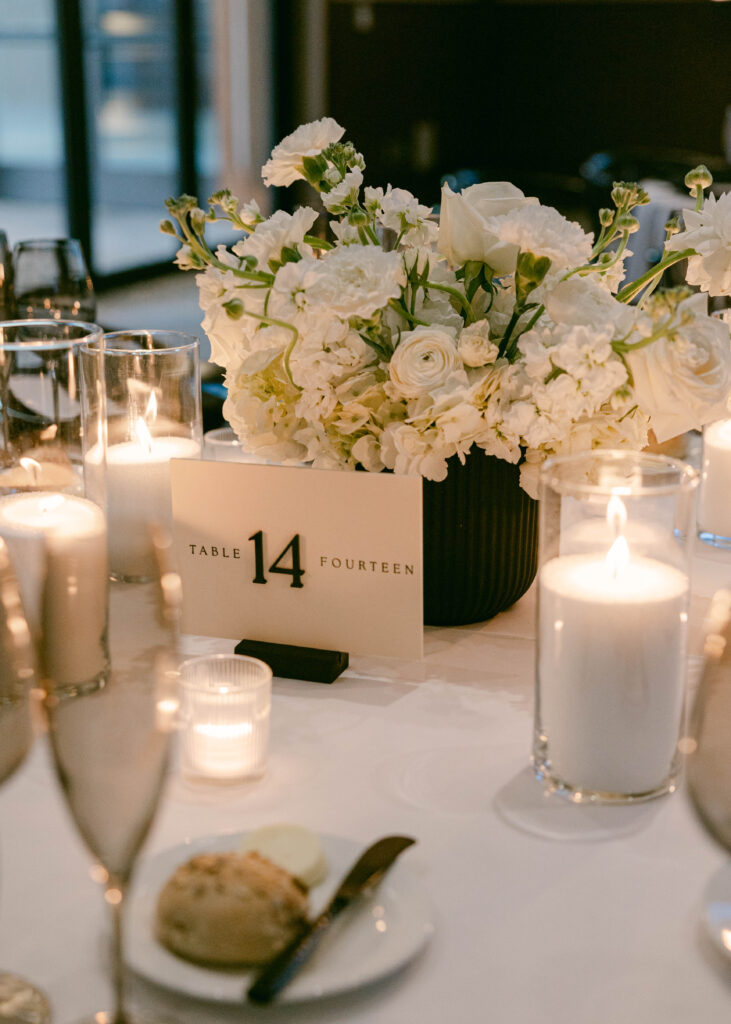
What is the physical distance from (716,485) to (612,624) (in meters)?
0.59

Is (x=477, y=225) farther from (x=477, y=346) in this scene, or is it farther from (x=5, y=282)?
(x=5, y=282)

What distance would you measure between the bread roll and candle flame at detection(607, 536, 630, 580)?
341 mm

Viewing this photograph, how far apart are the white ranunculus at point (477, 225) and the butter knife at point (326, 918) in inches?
20.8

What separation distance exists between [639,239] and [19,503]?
276 cm

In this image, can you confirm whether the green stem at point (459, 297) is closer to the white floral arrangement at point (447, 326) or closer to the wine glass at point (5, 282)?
the white floral arrangement at point (447, 326)

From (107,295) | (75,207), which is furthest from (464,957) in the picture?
(107,295)

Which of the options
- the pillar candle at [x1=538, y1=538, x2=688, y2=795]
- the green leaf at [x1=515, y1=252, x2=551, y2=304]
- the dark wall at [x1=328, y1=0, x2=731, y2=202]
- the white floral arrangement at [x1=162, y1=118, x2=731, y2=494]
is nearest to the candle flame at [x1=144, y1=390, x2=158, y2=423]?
the white floral arrangement at [x1=162, y1=118, x2=731, y2=494]

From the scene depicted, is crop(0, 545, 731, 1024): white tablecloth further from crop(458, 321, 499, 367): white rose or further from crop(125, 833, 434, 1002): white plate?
crop(458, 321, 499, 367): white rose

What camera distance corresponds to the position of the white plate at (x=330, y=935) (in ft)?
2.03

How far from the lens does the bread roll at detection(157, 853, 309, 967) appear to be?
2.05 ft

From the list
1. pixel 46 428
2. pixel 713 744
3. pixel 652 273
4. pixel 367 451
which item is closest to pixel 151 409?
pixel 46 428

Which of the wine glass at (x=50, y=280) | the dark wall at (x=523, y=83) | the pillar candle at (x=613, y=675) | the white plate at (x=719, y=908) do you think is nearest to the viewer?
the white plate at (x=719, y=908)

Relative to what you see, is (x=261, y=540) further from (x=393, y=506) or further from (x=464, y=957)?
(x=464, y=957)

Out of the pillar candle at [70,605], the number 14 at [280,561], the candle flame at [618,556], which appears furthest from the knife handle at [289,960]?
the number 14 at [280,561]
